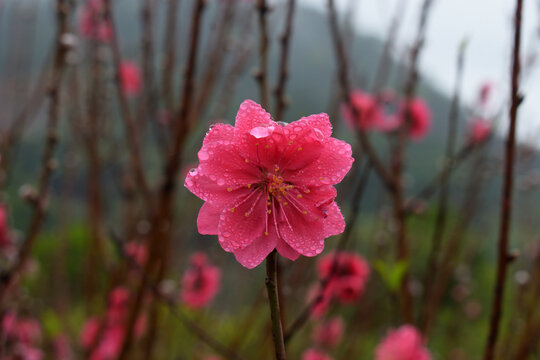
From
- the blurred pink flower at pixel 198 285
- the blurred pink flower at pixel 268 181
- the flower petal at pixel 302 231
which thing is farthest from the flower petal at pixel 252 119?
the blurred pink flower at pixel 198 285

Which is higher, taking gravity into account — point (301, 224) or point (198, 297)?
point (301, 224)

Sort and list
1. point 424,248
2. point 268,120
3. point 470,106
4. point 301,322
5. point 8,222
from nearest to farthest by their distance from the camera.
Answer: point 268,120 → point 301,322 → point 8,222 → point 470,106 → point 424,248

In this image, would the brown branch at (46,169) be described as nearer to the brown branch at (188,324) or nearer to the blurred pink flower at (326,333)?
the brown branch at (188,324)

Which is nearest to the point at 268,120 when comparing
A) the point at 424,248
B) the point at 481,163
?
the point at 481,163

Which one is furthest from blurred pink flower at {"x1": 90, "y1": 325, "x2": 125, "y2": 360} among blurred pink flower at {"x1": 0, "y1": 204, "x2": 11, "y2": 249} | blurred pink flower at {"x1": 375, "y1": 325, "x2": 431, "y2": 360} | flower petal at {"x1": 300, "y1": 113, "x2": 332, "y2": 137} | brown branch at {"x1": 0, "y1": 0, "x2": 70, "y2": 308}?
flower petal at {"x1": 300, "y1": 113, "x2": 332, "y2": 137}

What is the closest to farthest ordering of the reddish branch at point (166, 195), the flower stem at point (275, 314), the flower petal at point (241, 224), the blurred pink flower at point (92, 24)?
the flower stem at point (275, 314)
the flower petal at point (241, 224)
the reddish branch at point (166, 195)
the blurred pink flower at point (92, 24)

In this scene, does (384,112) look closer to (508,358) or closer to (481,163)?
(481,163)
